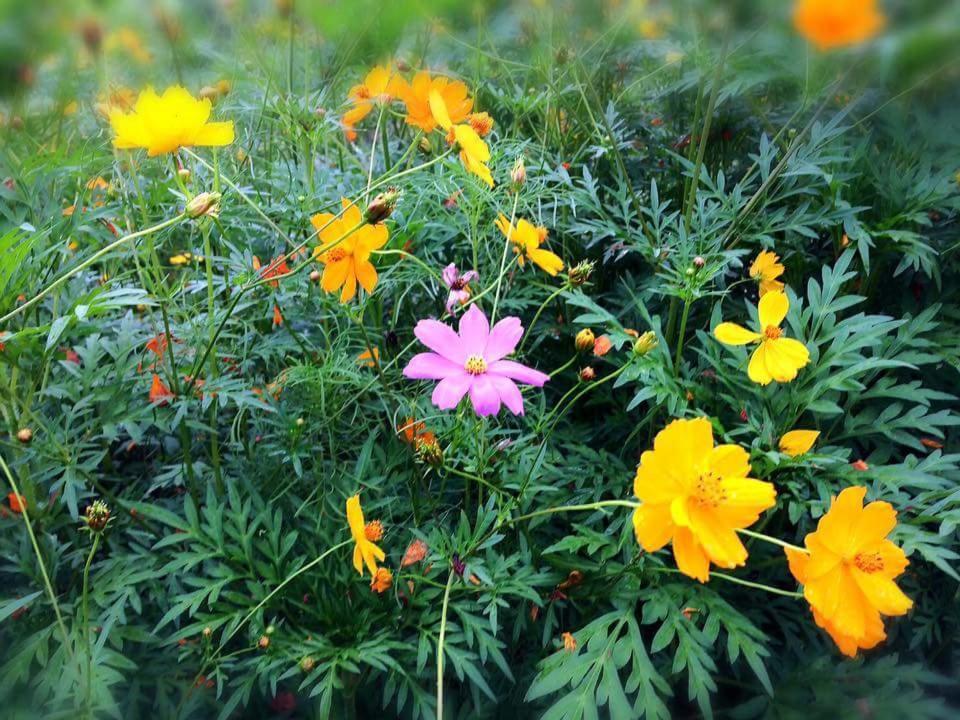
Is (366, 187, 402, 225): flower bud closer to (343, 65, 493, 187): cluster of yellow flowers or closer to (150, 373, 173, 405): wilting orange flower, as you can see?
(343, 65, 493, 187): cluster of yellow flowers

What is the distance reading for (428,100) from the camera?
0.74 m

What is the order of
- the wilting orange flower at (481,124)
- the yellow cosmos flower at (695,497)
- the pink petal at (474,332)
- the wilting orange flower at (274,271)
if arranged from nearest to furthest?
1. the yellow cosmos flower at (695,497)
2. the pink petal at (474,332)
3. the wilting orange flower at (274,271)
4. the wilting orange flower at (481,124)

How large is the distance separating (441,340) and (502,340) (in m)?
0.05

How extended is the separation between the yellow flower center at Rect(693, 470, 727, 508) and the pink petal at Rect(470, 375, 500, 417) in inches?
5.9

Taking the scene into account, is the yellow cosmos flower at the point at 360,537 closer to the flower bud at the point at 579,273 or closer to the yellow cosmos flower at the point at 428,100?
the flower bud at the point at 579,273

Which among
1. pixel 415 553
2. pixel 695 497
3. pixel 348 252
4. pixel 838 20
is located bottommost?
pixel 415 553

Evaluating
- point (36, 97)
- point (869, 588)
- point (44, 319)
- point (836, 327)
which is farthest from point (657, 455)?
point (36, 97)

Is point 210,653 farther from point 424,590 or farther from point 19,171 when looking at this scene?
point 19,171

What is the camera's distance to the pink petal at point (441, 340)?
55 centimetres

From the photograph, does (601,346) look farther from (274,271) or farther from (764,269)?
(274,271)

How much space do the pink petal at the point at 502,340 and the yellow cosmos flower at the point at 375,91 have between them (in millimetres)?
338

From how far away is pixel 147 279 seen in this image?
696 mm

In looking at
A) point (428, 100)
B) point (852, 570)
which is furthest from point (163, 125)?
point (852, 570)

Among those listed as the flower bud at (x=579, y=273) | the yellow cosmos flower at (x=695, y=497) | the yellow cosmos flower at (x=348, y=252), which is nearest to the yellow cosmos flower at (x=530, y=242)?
the flower bud at (x=579, y=273)
